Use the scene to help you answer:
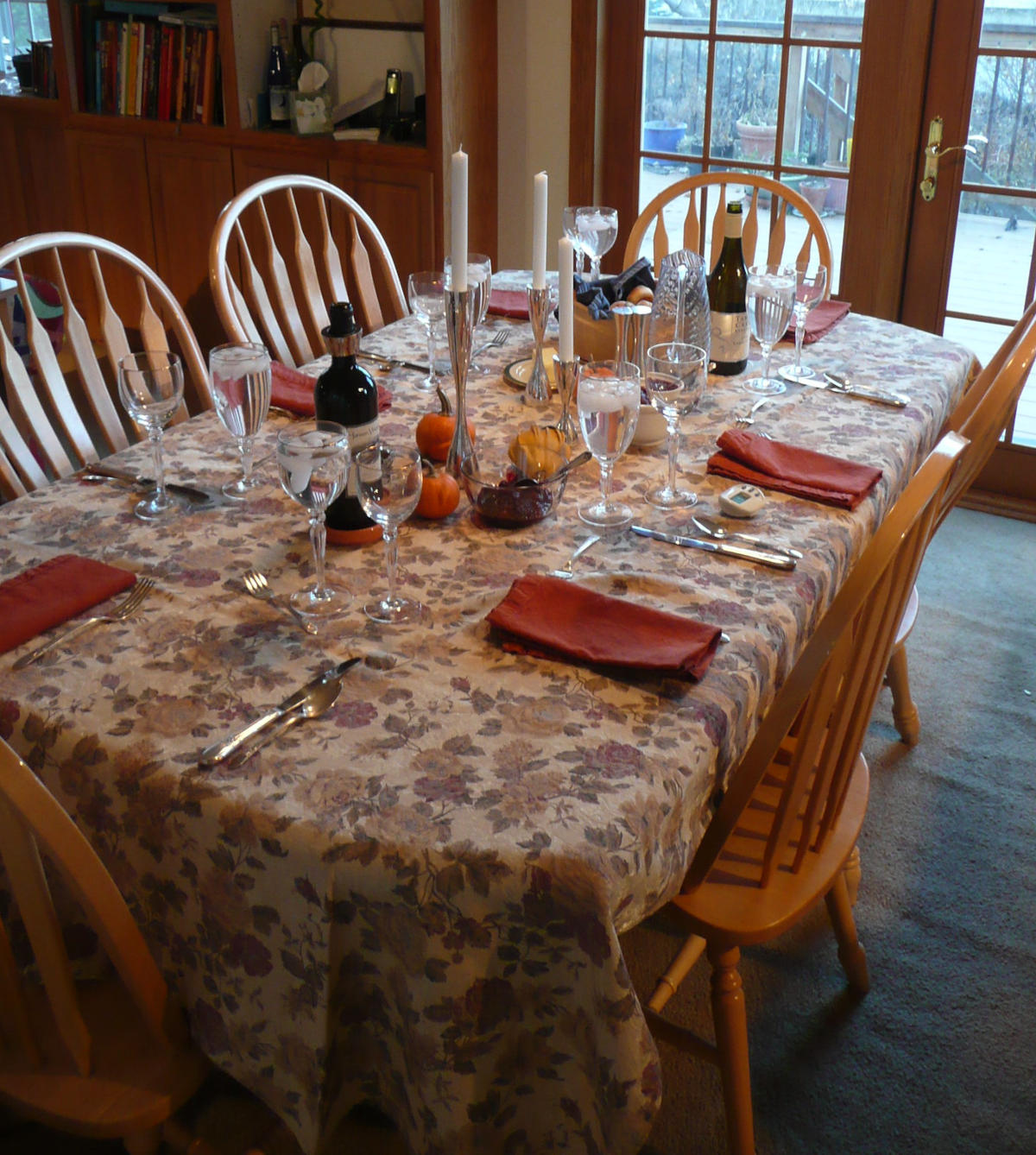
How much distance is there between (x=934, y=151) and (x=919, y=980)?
2.13m

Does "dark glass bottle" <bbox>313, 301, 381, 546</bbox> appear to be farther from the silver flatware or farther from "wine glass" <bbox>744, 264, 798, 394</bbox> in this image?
"wine glass" <bbox>744, 264, 798, 394</bbox>

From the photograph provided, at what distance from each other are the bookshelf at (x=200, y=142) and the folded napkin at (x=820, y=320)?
4.89 feet

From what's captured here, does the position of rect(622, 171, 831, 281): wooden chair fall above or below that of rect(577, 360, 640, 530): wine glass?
above

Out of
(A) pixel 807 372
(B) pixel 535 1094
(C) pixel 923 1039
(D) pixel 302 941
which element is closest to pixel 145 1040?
(D) pixel 302 941

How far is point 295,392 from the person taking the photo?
6.33 ft

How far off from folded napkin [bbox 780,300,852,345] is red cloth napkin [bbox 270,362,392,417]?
75cm

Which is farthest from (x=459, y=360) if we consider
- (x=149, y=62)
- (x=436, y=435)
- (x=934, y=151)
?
(x=149, y=62)

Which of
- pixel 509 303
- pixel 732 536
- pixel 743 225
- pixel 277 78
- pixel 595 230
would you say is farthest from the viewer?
pixel 277 78

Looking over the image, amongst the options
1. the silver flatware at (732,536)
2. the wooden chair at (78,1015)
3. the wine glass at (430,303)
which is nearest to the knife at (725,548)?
the silver flatware at (732,536)

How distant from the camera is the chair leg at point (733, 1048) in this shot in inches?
55.2

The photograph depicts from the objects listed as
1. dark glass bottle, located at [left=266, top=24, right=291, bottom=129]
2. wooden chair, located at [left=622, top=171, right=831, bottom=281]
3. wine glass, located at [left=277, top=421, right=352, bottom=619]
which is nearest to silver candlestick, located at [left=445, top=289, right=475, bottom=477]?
wine glass, located at [left=277, top=421, right=352, bottom=619]

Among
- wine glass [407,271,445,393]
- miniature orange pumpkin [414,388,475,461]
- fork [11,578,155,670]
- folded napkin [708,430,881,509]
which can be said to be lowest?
fork [11,578,155,670]

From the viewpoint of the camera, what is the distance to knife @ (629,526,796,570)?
1467 mm

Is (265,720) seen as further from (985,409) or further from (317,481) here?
(985,409)
